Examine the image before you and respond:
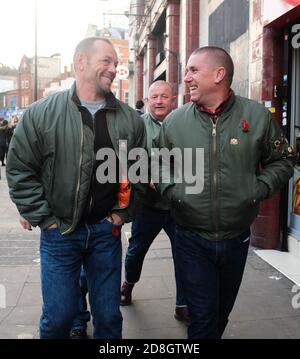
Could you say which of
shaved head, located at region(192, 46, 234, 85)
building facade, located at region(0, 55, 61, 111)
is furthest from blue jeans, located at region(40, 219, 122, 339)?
building facade, located at region(0, 55, 61, 111)

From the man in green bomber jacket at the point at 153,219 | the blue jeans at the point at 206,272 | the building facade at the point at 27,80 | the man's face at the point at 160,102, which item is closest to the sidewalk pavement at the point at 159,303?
the man in green bomber jacket at the point at 153,219

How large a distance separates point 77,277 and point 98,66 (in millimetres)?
1240

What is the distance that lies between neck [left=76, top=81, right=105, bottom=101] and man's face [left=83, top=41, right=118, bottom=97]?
3cm

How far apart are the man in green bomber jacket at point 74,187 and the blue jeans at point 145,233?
122 centimetres

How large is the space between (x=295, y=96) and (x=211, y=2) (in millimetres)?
4379

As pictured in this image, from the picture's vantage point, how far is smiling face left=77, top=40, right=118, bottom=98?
2.88 m

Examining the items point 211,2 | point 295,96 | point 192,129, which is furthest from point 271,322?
point 211,2

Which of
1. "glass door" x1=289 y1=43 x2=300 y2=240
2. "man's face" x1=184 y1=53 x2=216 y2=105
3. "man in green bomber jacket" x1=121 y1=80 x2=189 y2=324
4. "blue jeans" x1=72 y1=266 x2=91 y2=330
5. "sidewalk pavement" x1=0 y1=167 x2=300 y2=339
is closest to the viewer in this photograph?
"man's face" x1=184 y1=53 x2=216 y2=105

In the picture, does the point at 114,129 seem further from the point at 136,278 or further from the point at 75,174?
the point at 136,278

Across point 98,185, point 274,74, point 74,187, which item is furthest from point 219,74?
point 274,74

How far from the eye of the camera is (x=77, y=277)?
2.90 metres

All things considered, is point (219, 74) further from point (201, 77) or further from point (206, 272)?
point (206, 272)

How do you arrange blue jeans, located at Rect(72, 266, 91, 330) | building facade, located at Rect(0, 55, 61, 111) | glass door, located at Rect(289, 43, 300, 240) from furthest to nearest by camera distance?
building facade, located at Rect(0, 55, 61, 111) → glass door, located at Rect(289, 43, 300, 240) → blue jeans, located at Rect(72, 266, 91, 330)

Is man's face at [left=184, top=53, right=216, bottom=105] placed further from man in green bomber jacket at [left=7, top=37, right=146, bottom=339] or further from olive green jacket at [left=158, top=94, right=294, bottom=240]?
man in green bomber jacket at [left=7, top=37, right=146, bottom=339]
